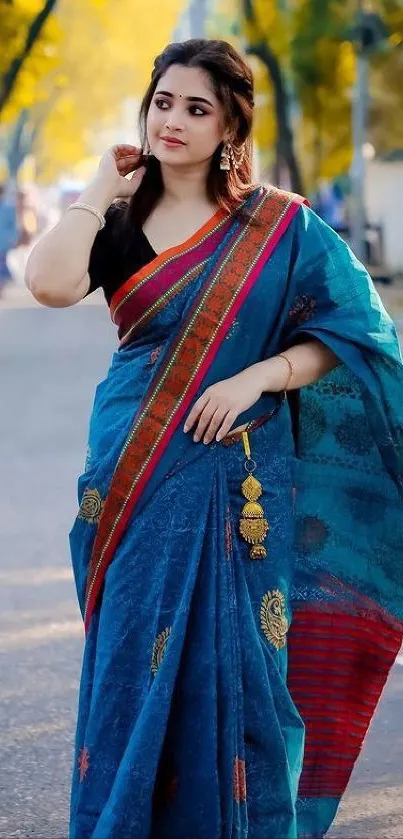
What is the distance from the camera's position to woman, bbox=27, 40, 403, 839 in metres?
3.27

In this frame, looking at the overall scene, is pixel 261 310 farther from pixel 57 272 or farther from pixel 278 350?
pixel 57 272

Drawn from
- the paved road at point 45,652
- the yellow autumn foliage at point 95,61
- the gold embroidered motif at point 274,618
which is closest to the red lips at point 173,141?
the gold embroidered motif at point 274,618

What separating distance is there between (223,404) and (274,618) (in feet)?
1.36

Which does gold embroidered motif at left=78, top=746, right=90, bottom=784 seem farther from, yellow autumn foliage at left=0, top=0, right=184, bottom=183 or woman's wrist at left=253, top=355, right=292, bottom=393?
yellow autumn foliage at left=0, top=0, right=184, bottom=183

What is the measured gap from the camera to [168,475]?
3.37 metres

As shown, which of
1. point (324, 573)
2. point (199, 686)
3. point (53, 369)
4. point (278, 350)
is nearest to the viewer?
point (199, 686)

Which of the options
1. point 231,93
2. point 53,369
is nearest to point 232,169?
point 231,93

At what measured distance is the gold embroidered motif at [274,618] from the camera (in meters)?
3.38

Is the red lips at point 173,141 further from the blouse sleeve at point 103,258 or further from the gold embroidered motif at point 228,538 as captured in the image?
the gold embroidered motif at point 228,538

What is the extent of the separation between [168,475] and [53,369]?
11.6m

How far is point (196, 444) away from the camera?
3.38m

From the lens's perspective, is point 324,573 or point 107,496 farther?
point 324,573

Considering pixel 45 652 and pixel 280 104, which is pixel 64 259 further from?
pixel 280 104

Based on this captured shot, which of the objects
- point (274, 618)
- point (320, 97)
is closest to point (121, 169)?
point (274, 618)
